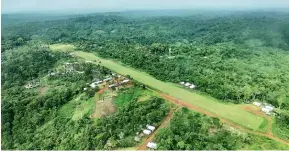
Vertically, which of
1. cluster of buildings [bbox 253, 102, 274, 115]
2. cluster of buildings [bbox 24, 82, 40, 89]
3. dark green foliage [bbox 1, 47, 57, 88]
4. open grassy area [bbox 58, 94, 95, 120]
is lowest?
cluster of buildings [bbox 253, 102, 274, 115]

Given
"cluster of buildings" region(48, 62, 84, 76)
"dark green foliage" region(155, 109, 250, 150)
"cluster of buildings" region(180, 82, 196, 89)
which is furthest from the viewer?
"cluster of buildings" region(48, 62, 84, 76)

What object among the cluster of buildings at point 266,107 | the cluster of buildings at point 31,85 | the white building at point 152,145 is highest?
the cluster of buildings at point 31,85

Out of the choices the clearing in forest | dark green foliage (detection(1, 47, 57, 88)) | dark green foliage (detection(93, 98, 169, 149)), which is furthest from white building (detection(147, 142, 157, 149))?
dark green foliage (detection(1, 47, 57, 88))

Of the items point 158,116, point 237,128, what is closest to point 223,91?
point 237,128

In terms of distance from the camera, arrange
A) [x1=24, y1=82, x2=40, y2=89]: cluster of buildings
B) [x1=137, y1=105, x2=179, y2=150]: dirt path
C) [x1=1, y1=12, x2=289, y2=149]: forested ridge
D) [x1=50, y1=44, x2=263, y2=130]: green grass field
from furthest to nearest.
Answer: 1. [x1=24, y1=82, x2=40, y2=89]: cluster of buildings
2. [x1=50, y1=44, x2=263, y2=130]: green grass field
3. [x1=1, y1=12, x2=289, y2=149]: forested ridge
4. [x1=137, y1=105, x2=179, y2=150]: dirt path

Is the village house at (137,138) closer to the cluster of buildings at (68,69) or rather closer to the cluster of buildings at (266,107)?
A: the cluster of buildings at (266,107)

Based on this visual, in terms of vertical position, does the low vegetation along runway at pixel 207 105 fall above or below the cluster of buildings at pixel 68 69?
below

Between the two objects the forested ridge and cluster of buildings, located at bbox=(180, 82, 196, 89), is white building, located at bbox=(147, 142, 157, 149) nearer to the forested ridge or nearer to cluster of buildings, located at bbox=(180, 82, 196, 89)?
the forested ridge

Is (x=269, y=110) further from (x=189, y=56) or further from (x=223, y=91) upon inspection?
(x=189, y=56)

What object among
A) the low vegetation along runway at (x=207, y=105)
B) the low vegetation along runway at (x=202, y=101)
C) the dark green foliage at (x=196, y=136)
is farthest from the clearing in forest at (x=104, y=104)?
the dark green foliage at (x=196, y=136)

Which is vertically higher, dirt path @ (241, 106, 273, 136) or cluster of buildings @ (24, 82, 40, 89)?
cluster of buildings @ (24, 82, 40, 89)
